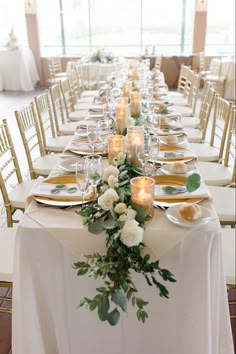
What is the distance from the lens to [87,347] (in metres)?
1.37

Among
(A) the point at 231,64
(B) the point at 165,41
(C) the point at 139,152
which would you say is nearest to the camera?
(C) the point at 139,152

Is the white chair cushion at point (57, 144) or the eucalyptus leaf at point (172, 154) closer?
the eucalyptus leaf at point (172, 154)

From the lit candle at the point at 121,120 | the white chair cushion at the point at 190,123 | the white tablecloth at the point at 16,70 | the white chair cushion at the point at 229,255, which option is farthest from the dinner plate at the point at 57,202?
the white tablecloth at the point at 16,70

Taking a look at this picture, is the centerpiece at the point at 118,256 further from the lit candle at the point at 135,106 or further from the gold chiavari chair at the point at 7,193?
the lit candle at the point at 135,106

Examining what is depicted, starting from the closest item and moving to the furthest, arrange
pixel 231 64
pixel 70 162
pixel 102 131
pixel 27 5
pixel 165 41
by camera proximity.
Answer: pixel 70 162
pixel 102 131
pixel 231 64
pixel 27 5
pixel 165 41

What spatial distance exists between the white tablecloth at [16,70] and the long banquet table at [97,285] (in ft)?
22.8

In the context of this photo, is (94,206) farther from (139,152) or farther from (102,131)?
(102,131)

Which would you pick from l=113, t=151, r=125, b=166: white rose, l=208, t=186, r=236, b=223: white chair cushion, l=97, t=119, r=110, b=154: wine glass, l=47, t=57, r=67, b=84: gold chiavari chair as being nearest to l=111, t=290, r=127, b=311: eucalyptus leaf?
l=113, t=151, r=125, b=166: white rose

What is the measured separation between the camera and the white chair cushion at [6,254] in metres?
1.44

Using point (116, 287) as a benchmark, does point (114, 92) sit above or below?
above

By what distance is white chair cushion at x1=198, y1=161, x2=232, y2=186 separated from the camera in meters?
2.22

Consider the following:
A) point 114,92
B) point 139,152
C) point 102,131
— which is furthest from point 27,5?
point 139,152

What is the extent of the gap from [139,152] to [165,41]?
7.72 metres

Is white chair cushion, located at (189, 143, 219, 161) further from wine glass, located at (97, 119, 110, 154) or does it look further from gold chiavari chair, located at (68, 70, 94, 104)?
gold chiavari chair, located at (68, 70, 94, 104)
